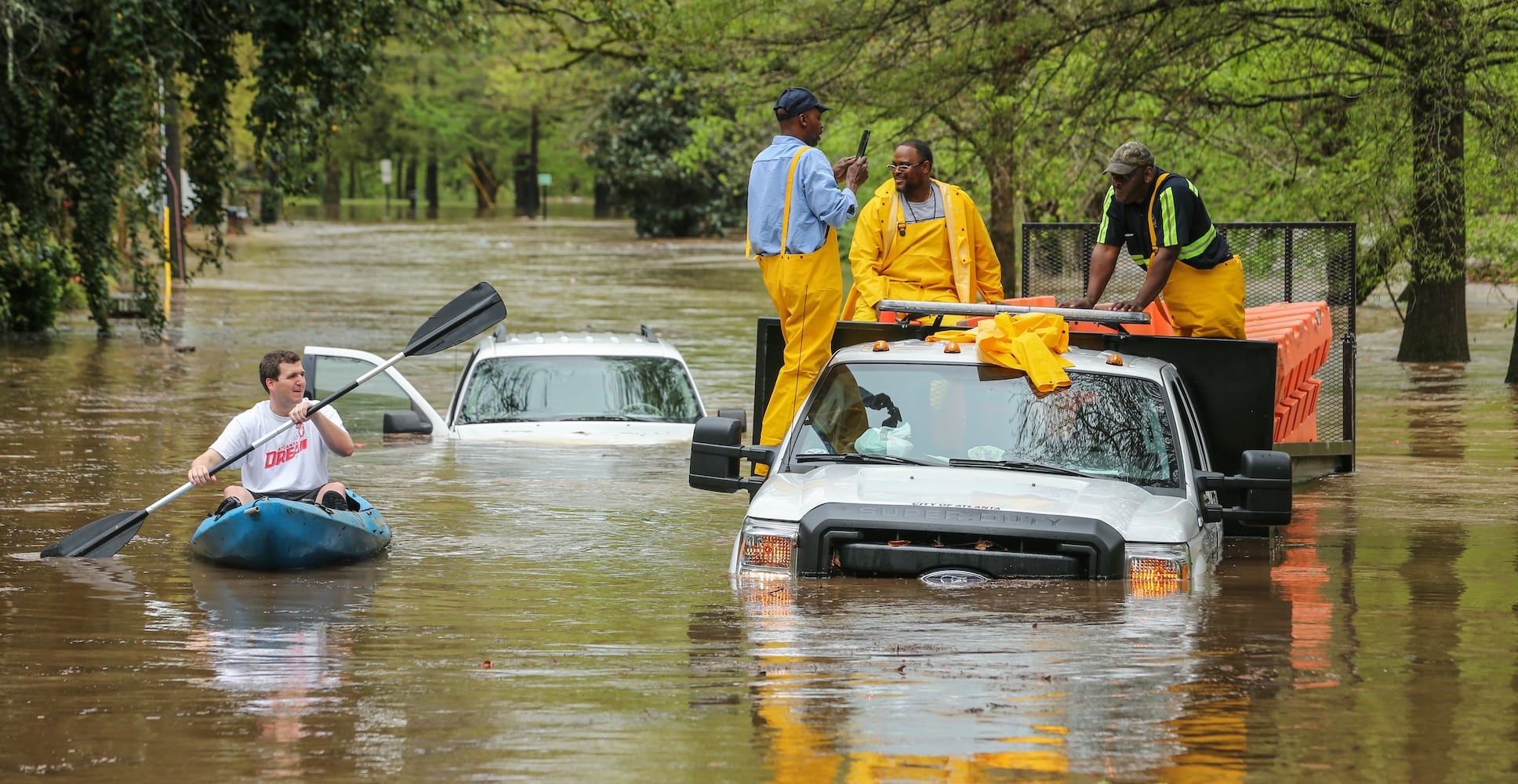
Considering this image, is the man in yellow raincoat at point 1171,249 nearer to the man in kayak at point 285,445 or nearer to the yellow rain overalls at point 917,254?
the yellow rain overalls at point 917,254

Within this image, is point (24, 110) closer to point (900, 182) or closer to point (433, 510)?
point (433, 510)

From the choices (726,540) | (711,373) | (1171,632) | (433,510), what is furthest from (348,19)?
(1171,632)

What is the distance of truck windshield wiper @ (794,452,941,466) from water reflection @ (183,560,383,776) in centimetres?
201

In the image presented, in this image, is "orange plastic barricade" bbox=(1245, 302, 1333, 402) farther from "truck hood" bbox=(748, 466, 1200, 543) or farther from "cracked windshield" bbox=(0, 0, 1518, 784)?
"truck hood" bbox=(748, 466, 1200, 543)

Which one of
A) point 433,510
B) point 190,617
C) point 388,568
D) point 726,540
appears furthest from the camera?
point 433,510

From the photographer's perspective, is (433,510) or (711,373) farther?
(711,373)

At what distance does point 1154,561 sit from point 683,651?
6.08 ft

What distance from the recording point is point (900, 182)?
34.7 feet

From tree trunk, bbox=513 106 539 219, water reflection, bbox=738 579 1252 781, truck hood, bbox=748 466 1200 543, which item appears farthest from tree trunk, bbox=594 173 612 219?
water reflection, bbox=738 579 1252 781

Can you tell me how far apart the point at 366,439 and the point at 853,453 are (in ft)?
25.0

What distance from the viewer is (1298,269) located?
13.5 metres

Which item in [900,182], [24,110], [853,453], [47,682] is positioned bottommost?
[47,682]

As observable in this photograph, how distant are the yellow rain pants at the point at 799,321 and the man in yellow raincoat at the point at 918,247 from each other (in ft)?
2.74

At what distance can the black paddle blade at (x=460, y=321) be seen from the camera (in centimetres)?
1038
